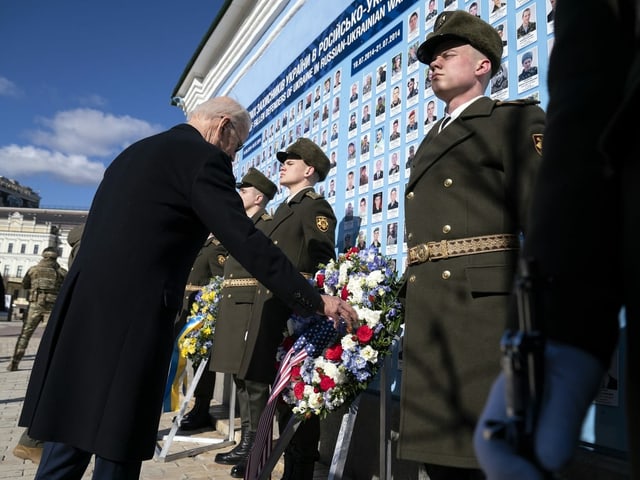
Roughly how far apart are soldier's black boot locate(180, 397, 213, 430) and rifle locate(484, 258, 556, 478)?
516cm

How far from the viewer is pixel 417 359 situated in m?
2.04

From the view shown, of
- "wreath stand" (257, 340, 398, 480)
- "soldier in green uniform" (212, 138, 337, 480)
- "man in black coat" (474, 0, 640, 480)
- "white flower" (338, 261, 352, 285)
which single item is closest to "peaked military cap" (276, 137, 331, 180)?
"soldier in green uniform" (212, 138, 337, 480)

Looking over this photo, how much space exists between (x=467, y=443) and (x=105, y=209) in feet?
5.27

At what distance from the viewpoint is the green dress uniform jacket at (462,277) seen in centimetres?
189

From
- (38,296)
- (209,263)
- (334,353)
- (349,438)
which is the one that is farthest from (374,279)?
(38,296)

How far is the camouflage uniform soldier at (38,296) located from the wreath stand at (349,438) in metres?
7.59

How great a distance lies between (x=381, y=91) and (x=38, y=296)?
781 centimetres

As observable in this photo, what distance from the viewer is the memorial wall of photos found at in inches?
113

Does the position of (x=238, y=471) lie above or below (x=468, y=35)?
below

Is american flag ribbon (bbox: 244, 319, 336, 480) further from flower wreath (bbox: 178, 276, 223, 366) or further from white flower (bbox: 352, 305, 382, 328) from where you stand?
flower wreath (bbox: 178, 276, 223, 366)

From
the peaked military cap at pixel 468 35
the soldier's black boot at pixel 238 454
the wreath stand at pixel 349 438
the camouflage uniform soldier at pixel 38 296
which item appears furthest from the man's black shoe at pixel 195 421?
the camouflage uniform soldier at pixel 38 296

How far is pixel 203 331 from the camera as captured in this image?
479 centimetres

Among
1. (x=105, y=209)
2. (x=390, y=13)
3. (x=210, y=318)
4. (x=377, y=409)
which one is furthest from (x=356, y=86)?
(x=105, y=209)

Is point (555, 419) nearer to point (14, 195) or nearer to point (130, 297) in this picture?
point (130, 297)
